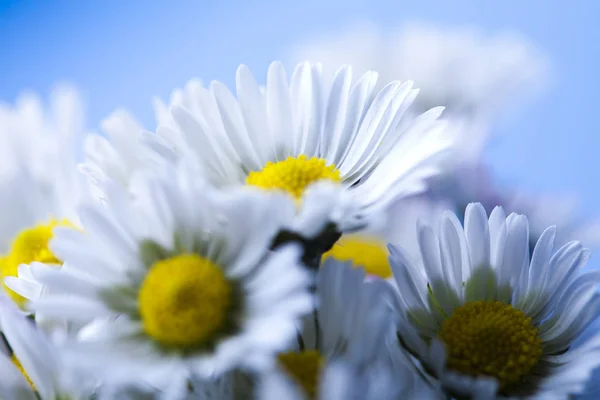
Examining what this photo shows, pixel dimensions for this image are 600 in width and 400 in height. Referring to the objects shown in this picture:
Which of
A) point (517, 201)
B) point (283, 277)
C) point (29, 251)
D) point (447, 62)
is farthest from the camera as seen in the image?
point (447, 62)

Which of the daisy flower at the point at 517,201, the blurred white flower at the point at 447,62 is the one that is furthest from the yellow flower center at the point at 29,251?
the blurred white flower at the point at 447,62

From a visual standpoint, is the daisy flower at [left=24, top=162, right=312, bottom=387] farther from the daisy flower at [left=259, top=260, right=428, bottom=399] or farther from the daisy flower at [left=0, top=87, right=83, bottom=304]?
the daisy flower at [left=0, top=87, right=83, bottom=304]

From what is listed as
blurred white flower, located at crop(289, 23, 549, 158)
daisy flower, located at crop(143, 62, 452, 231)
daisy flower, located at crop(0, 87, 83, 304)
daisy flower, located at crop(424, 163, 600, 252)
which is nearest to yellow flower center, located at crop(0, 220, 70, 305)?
daisy flower, located at crop(0, 87, 83, 304)

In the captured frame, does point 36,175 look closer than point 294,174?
No

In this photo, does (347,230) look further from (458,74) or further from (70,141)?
(458,74)

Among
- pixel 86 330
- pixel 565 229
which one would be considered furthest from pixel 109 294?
pixel 565 229

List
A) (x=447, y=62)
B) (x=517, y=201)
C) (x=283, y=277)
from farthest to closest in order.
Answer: (x=447, y=62) < (x=517, y=201) < (x=283, y=277)

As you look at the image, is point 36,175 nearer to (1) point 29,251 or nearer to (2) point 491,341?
(1) point 29,251

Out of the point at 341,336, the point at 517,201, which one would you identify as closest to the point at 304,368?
the point at 341,336
